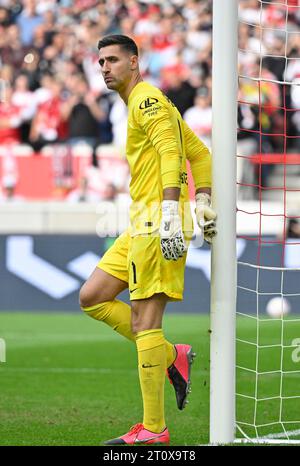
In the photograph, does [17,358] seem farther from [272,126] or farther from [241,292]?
[272,126]

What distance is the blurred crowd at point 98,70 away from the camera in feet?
56.0

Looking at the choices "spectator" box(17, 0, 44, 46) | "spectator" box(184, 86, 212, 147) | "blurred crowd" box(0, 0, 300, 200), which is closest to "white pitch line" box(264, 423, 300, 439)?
"blurred crowd" box(0, 0, 300, 200)

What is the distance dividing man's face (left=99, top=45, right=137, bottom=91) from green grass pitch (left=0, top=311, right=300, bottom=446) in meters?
2.02

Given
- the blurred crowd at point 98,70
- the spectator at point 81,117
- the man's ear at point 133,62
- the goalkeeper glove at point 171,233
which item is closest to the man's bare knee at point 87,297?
the goalkeeper glove at point 171,233

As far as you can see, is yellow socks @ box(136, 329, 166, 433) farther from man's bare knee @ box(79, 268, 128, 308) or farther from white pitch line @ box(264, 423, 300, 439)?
white pitch line @ box(264, 423, 300, 439)

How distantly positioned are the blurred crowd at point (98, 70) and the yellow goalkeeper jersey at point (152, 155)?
9962mm

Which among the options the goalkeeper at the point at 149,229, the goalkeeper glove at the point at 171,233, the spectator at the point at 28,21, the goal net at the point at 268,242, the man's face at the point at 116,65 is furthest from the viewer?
the spectator at the point at 28,21

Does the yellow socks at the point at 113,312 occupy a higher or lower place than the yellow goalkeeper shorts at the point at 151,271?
lower

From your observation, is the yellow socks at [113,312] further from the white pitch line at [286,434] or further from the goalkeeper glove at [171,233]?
the white pitch line at [286,434]

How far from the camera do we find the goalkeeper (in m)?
5.79

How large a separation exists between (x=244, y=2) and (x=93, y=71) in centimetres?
285

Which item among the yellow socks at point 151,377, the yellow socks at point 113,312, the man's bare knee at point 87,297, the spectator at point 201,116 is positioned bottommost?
the yellow socks at point 151,377

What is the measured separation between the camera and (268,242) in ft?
23.3

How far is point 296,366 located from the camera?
31.5ft
